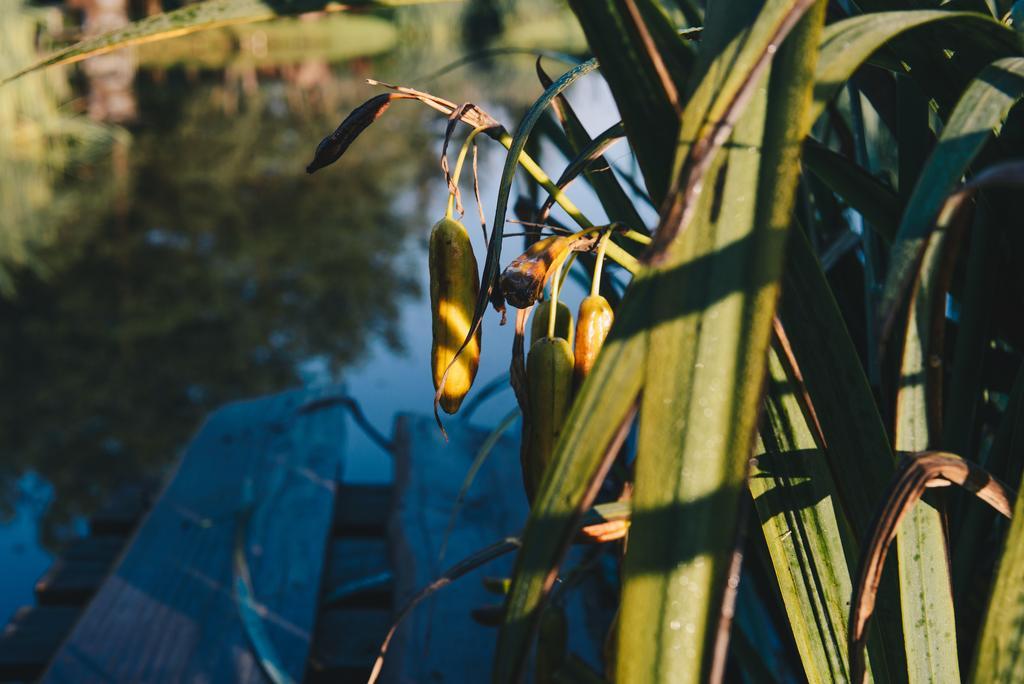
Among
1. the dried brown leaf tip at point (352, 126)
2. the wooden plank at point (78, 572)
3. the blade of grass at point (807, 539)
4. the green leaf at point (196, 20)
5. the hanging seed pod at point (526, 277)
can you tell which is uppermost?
the green leaf at point (196, 20)

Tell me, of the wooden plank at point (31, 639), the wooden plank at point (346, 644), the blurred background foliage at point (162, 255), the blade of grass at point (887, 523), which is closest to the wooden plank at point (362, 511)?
→ the wooden plank at point (346, 644)

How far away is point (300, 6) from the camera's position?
426 millimetres

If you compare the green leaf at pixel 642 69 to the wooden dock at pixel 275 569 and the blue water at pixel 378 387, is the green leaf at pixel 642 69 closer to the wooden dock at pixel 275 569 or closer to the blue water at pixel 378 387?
the wooden dock at pixel 275 569

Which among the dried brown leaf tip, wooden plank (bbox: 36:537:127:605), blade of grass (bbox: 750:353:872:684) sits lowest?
wooden plank (bbox: 36:537:127:605)

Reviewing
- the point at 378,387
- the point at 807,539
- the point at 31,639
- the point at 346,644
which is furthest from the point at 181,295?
the point at 807,539

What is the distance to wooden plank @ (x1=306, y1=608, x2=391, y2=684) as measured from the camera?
1.12m

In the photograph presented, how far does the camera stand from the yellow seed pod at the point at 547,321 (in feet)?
1.42

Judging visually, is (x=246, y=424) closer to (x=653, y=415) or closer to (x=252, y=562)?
(x=252, y=562)

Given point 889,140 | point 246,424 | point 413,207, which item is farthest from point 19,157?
point 889,140

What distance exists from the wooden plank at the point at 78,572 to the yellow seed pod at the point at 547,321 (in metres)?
1.16

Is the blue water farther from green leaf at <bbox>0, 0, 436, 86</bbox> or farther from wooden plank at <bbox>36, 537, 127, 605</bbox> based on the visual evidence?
green leaf at <bbox>0, 0, 436, 86</bbox>

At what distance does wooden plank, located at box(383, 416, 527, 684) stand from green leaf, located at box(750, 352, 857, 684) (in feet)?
1.33

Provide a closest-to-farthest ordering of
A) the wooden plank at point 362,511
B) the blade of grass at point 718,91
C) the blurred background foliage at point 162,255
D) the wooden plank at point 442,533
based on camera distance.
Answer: the blade of grass at point 718,91, the wooden plank at point 442,533, the wooden plank at point 362,511, the blurred background foliage at point 162,255

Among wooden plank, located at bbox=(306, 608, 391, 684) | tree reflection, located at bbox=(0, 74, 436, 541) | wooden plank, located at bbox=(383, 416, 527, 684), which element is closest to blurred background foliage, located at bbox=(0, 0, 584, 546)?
tree reflection, located at bbox=(0, 74, 436, 541)
